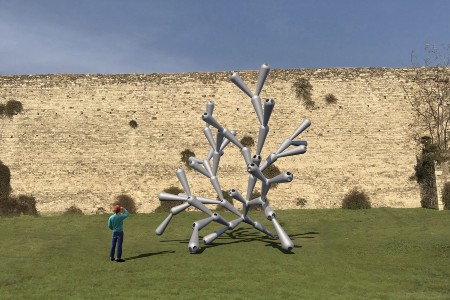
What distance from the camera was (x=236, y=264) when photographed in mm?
8602

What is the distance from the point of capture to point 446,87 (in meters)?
20.8

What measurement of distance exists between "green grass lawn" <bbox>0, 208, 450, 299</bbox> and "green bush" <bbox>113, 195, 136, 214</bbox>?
20.6 ft

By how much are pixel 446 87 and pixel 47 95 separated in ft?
59.4

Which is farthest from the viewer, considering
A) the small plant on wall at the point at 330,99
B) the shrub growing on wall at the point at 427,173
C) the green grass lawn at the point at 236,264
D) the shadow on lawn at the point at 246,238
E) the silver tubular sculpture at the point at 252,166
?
the small plant on wall at the point at 330,99

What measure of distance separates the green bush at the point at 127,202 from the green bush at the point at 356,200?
361 inches

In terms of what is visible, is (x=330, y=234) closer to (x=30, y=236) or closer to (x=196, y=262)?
(x=196, y=262)

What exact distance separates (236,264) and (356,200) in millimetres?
12762

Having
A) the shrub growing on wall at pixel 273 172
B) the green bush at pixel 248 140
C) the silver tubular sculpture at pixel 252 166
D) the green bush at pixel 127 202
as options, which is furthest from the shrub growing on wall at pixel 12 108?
the silver tubular sculpture at pixel 252 166

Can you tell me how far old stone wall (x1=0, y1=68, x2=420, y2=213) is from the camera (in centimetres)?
2039

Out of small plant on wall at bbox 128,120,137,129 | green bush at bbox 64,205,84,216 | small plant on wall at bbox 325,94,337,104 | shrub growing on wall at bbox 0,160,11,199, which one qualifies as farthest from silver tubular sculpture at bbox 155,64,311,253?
shrub growing on wall at bbox 0,160,11,199

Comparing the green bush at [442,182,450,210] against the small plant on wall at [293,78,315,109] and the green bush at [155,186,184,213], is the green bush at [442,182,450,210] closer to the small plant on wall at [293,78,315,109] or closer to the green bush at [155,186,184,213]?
the small plant on wall at [293,78,315,109]

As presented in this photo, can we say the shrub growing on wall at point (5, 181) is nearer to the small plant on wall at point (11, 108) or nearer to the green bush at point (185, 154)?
the small plant on wall at point (11, 108)

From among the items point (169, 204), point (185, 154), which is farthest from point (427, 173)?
point (169, 204)

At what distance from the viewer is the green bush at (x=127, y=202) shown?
20172 mm
